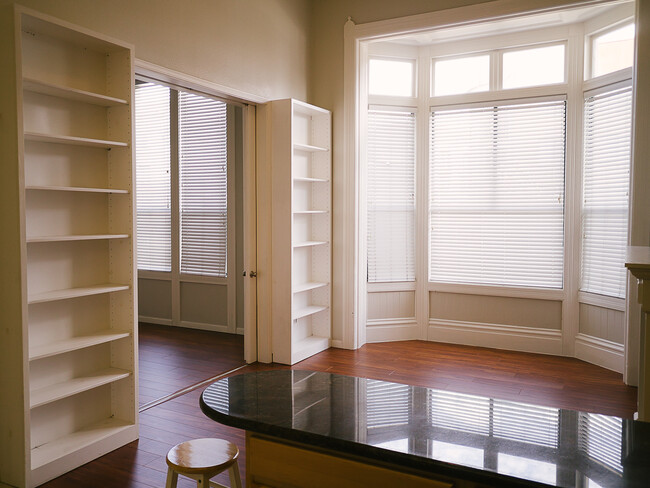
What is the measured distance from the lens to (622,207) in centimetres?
449

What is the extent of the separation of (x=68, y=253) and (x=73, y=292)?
273 millimetres

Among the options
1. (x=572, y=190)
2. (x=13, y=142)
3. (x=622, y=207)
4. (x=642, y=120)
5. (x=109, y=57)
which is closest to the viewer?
(x=13, y=142)

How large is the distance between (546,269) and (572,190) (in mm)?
779

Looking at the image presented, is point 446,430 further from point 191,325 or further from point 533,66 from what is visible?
point 191,325

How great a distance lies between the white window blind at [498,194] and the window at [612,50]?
0.45 metres

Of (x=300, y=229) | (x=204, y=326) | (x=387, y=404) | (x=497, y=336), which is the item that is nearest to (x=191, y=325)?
(x=204, y=326)

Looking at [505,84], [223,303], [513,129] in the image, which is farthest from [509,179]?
[223,303]

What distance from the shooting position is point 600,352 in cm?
473

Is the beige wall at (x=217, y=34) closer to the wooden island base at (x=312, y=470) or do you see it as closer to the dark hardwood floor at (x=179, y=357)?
the dark hardwood floor at (x=179, y=357)

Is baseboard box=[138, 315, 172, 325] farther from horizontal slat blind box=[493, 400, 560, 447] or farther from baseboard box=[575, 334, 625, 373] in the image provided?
horizontal slat blind box=[493, 400, 560, 447]

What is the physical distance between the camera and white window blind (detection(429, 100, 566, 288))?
508 cm

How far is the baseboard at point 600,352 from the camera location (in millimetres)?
4535

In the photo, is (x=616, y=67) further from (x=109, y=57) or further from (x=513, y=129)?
(x=109, y=57)

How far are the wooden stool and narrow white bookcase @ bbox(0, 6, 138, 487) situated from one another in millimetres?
1139
